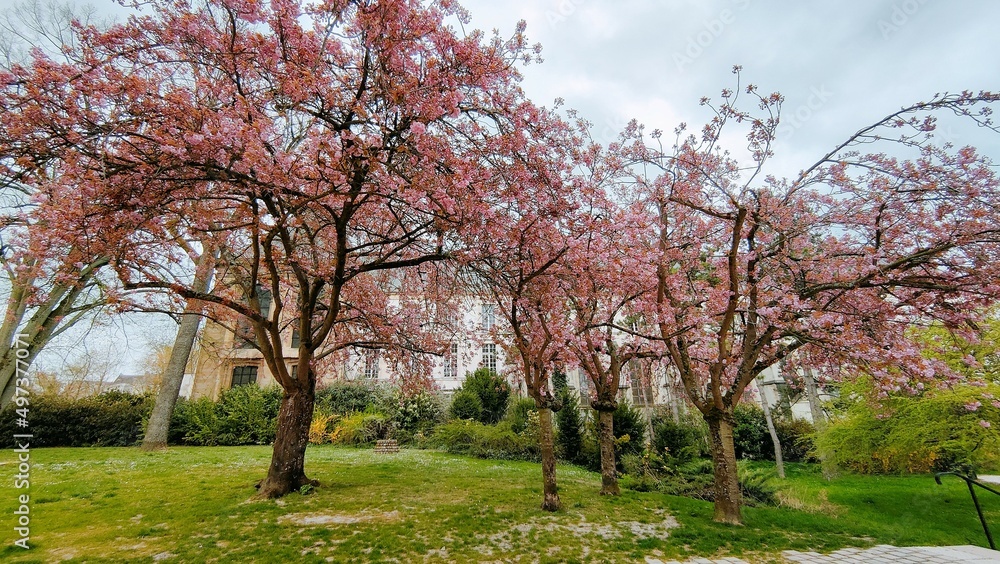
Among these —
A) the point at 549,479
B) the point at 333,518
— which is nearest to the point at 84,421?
the point at 333,518

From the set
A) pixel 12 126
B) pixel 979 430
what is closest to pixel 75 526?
pixel 12 126

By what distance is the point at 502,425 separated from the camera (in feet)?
51.8

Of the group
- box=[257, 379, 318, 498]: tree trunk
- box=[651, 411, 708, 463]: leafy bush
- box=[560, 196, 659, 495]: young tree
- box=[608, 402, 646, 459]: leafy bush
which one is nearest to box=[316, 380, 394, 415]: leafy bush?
box=[608, 402, 646, 459]: leafy bush

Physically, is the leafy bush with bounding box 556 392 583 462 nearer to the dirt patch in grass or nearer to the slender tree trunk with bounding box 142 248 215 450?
the dirt patch in grass

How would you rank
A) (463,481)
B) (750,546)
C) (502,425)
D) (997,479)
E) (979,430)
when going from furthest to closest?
(502,425) < (997,479) < (463,481) < (979,430) < (750,546)

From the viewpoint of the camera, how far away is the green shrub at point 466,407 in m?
18.1

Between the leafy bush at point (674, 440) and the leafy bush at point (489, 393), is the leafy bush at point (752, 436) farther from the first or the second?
the leafy bush at point (489, 393)

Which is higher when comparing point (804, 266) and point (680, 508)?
point (804, 266)

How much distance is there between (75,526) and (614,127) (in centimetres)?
1058

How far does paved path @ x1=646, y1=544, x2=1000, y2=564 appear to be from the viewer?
4895 millimetres

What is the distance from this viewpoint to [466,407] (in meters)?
18.2

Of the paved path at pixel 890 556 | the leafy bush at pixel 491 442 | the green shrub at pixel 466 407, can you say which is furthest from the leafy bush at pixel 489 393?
the paved path at pixel 890 556

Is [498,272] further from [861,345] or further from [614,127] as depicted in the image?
[861,345]

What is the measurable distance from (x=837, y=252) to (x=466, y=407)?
1459 centimetres
